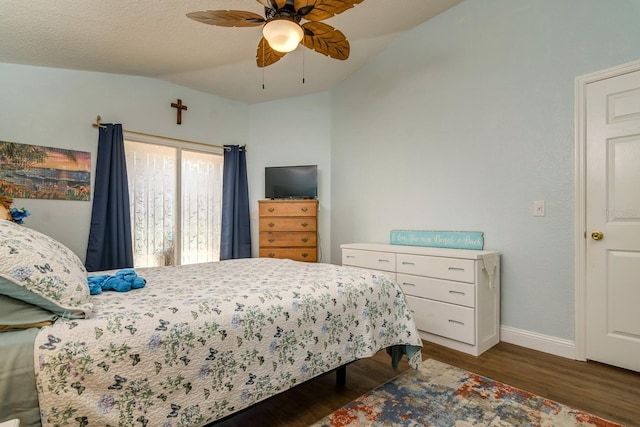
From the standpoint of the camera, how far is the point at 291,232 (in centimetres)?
415

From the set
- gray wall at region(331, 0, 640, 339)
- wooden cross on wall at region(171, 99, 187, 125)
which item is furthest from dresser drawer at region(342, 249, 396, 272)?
wooden cross on wall at region(171, 99, 187, 125)

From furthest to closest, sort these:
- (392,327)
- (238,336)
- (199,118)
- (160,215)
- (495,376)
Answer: (199,118), (160,215), (495,376), (392,327), (238,336)

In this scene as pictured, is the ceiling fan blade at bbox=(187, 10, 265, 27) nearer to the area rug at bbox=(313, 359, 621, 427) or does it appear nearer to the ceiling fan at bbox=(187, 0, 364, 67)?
the ceiling fan at bbox=(187, 0, 364, 67)

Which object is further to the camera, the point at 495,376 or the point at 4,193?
the point at 4,193

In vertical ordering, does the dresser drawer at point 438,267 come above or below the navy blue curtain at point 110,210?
below

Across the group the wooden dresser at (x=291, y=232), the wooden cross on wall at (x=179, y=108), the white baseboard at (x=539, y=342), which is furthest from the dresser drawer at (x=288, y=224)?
the white baseboard at (x=539, y=342)

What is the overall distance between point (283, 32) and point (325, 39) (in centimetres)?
42

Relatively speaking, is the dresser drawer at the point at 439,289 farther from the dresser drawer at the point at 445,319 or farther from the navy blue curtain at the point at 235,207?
the navy blue curtain at the point at 235,207

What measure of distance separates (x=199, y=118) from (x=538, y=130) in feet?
13.0

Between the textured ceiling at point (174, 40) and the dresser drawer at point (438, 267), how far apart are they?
2.31 m

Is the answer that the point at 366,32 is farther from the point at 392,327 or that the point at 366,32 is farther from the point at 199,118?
the point at 392,327

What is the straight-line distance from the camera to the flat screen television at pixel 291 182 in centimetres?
436

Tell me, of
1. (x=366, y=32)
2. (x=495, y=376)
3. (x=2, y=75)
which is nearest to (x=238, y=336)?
(x=495, y=376)

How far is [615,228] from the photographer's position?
7.13ft
